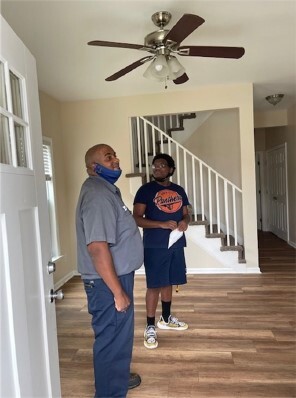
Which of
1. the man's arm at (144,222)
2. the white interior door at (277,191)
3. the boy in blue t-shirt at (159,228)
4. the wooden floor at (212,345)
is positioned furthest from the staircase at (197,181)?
the man's arm at (144,222)

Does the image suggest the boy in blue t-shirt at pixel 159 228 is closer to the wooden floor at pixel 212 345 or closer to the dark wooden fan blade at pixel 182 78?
the wooden floor at pixel 212 345

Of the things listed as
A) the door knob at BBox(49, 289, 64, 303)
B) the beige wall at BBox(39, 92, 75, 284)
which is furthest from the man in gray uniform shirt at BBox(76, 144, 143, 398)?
the beige wall at BBox(39, 92, 75, 284)

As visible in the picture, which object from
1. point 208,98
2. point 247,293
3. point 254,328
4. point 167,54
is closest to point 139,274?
point 247,293

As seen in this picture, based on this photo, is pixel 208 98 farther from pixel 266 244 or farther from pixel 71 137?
pixel 266 244

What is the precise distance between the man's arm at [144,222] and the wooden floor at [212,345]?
3.13 ft

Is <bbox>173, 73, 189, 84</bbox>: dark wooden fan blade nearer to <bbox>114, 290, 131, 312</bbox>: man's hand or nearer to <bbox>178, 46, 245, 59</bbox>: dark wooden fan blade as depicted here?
<bbox>178, 46, 245, 59</bbox>: dark wooden fan blade

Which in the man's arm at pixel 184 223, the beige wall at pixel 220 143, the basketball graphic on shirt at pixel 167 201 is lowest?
the man's arm at pixel 184 223

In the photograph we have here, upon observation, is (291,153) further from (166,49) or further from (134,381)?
(134,381)

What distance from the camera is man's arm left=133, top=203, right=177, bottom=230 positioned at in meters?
2.28

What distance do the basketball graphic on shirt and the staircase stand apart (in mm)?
1777

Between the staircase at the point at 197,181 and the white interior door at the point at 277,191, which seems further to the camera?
the white interior door at the point at 277,191

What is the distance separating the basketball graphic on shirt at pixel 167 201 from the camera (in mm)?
2357

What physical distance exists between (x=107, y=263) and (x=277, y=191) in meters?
5.78

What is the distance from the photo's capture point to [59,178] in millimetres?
4223
